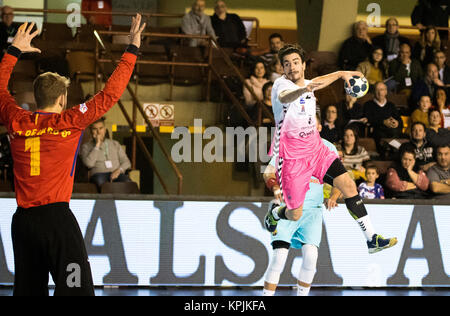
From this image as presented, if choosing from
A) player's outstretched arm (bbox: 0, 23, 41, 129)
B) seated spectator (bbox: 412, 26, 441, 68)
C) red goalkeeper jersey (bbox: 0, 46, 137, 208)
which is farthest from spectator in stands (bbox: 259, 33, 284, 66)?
red goalkeeper jersey (bbox: 0, 46, 137, 208)

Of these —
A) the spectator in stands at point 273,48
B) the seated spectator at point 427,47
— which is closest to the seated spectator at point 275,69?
the spectator in stands at point 273,48

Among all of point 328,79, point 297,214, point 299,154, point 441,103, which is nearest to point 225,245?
point 297,214

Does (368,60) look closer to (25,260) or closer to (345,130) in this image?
(345,130)

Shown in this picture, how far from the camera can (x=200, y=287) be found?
8.55 m

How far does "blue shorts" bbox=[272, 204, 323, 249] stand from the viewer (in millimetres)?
6809

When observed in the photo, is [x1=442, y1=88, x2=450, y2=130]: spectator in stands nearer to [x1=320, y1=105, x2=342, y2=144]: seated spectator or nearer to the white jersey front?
[x1=320, y1=105, x2=342, y2=144]: seated spectator

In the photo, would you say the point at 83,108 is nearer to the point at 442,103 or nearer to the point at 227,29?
the point at 442,103

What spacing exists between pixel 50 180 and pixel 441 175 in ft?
18.5

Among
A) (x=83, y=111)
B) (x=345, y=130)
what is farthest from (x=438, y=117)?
(x=83, y=111)

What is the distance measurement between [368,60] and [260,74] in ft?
7.34

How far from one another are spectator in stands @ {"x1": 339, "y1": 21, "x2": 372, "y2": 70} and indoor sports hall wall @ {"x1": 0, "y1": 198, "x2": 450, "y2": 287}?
361 cm

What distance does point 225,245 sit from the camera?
28.0 ft

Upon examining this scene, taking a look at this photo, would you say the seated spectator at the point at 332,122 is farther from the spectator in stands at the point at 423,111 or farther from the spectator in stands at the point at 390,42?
the spectator in stands at the point at 390,42

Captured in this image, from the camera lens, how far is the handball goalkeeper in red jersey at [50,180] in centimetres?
502
